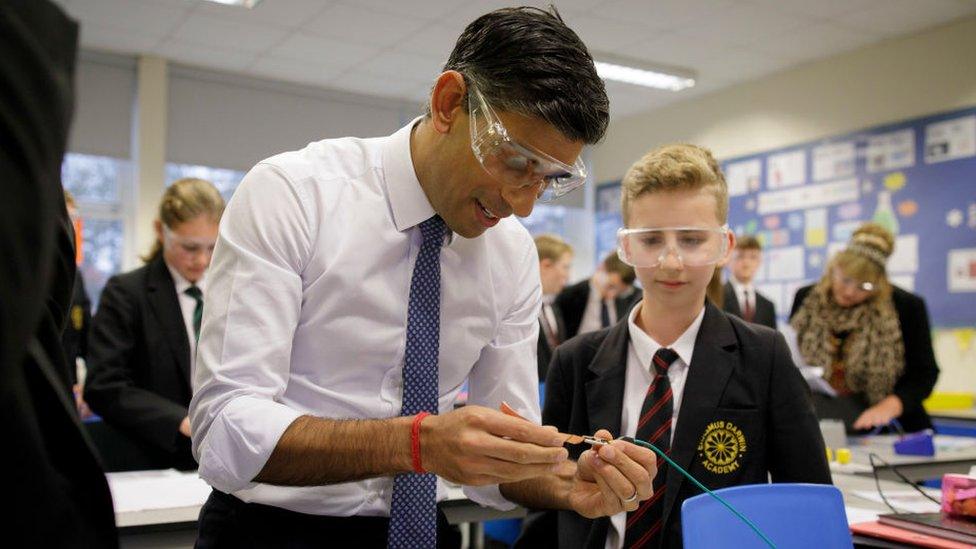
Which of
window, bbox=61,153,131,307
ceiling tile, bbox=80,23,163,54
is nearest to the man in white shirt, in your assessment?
ceiling tile, bbox=80,23,163,54

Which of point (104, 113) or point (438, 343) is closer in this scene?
point (438, 343)

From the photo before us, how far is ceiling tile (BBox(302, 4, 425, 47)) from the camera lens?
591 centimetres

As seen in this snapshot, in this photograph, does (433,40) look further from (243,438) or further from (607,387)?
(243,438)

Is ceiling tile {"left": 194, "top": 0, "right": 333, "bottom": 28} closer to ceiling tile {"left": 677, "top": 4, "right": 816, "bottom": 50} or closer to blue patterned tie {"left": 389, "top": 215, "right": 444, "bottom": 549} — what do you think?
ceiling tile {"left": 677, "top": 4, "right": 816, "bottom": 50}

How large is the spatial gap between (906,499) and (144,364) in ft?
7.85

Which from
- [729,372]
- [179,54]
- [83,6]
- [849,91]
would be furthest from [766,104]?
[729,372]

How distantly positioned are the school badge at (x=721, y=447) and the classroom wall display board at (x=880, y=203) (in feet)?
15.9

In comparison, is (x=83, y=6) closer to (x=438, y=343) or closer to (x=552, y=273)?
(x=552, y=273)

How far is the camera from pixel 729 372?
5.84 ft

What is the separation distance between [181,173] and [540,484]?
6.73 metres

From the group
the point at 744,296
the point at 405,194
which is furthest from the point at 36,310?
the point at 744,296

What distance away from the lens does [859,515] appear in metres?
2.05

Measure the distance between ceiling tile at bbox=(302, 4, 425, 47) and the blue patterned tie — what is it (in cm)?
485

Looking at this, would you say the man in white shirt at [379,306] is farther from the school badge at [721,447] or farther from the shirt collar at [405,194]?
the school badge at [721,447]
